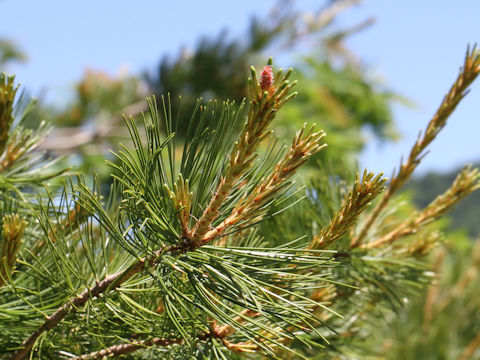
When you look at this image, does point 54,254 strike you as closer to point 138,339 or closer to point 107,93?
point 138,339

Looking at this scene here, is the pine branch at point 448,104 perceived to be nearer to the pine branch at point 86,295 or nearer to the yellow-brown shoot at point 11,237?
the pine branch at point 86,295

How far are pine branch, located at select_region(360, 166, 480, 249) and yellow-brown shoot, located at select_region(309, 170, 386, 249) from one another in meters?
0.24

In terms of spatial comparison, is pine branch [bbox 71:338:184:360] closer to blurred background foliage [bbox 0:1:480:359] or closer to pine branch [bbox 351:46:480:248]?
pine branch [bbox 351:46:480:248]

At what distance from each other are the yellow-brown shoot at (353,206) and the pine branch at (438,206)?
24cm

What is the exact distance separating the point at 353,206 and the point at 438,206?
298mm

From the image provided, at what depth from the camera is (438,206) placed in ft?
2.37

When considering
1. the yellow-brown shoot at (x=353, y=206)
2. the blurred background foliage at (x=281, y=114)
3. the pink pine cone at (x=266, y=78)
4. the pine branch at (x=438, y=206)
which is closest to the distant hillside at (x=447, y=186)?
the blurred background foliage at (x=281, y=114)

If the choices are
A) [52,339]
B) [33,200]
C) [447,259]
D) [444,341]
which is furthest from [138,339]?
[447,259]

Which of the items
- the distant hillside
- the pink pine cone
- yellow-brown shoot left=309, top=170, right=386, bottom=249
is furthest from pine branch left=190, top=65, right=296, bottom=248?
the distant hillside

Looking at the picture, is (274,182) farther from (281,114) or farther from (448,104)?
(281,114)

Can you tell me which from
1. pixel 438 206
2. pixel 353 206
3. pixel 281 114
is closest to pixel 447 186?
pixel 281 114

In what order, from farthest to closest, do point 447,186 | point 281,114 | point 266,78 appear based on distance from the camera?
1. point 447,186
2. point 281,114
3. point 266,78

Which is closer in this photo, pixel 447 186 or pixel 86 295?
pixel 86 295

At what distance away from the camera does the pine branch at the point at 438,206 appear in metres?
0.71
